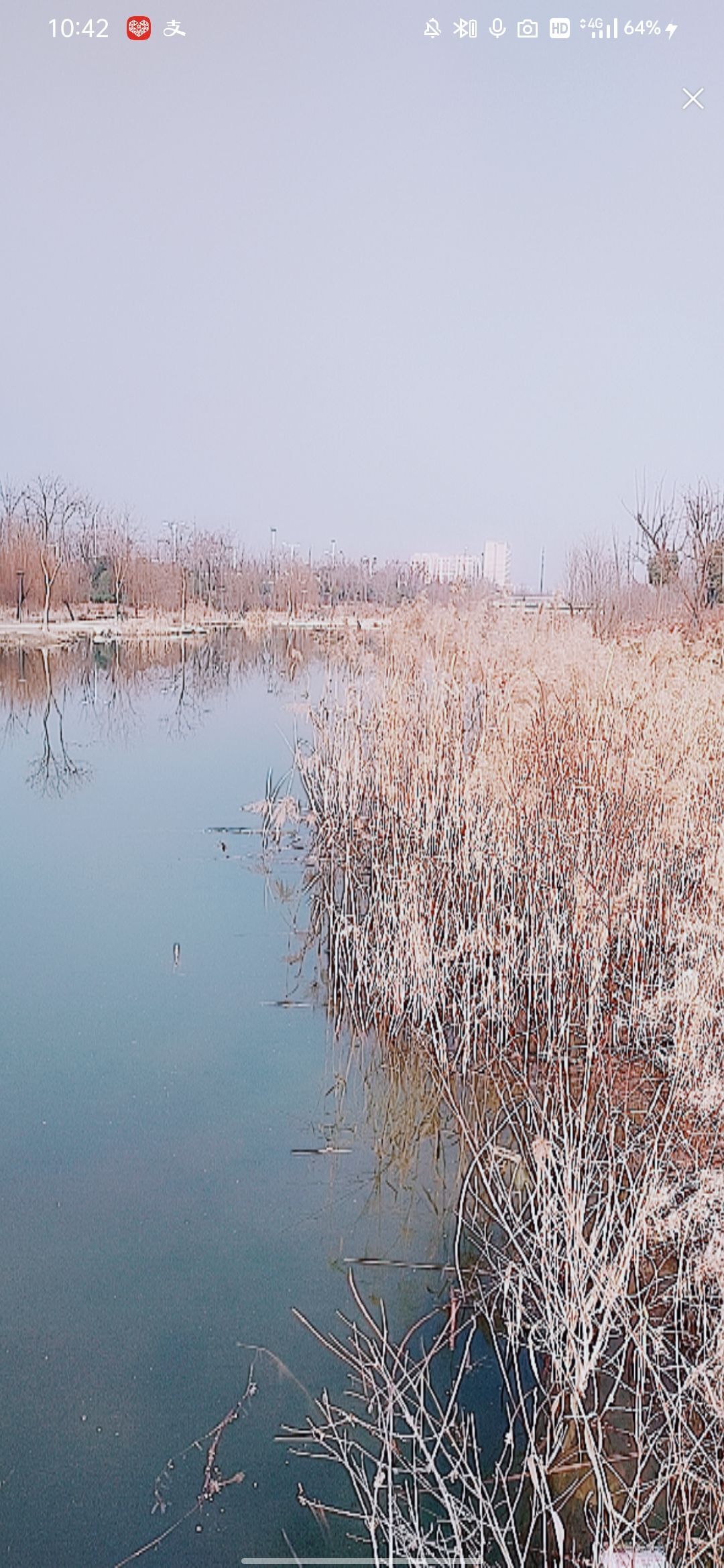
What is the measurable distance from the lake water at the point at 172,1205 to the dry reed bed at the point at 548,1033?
0.47ft

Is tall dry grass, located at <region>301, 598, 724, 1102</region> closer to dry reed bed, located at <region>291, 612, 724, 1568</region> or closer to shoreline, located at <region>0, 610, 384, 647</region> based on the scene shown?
dry reed bed, located at <region>291, 612, 724, 1568</region>

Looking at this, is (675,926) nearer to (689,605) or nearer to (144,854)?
(144,854)

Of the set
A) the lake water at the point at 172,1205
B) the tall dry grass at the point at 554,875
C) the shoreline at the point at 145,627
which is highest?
the shoreline at the point at 145,627

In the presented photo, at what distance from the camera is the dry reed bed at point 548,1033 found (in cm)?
172

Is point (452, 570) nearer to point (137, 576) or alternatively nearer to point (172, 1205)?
point (137, 576)

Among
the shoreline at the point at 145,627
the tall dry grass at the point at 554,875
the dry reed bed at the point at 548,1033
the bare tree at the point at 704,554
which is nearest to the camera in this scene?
the dry reed bed at the point at 548,1033

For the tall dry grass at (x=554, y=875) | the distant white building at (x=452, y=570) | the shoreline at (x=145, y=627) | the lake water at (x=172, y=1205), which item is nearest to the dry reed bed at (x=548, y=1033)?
the tall dry grass at (x=554, y=875)

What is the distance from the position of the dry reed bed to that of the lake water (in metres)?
0.14

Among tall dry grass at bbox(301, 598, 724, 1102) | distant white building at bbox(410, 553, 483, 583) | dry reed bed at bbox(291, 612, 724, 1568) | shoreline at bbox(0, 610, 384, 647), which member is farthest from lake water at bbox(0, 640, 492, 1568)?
shoreline at bbox(0, 610, 384, 647)

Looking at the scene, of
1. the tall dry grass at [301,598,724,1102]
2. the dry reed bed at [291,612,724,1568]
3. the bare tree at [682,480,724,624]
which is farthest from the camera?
the bare tree at [682,480,724,624]

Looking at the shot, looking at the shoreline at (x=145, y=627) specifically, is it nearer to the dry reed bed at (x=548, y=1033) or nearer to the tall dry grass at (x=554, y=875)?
the dry reed bed at (x=548, y=1033)

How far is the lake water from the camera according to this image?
5.88 ft

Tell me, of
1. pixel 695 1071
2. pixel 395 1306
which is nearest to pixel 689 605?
pixel 695 1071

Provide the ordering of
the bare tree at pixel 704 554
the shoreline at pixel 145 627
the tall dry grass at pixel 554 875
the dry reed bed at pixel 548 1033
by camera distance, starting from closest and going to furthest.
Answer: the dry reed bed at pixel 548 1033, the tall dry grass at pixel 554 875, the bare tree at pixel 704 554, the shoreline at pixel 145 627
